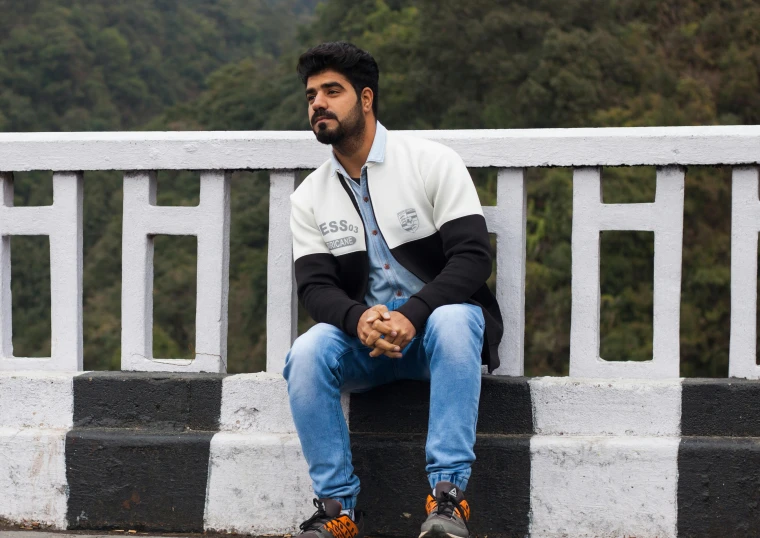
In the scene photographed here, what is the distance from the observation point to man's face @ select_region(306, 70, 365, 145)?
9.35 ft

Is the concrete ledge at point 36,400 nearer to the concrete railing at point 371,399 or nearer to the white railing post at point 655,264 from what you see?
the concrete railing at point 371,399

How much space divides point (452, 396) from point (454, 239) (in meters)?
0.39

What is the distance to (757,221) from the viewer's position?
285cm

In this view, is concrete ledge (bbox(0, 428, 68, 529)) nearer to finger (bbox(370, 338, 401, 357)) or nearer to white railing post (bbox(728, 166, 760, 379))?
finger (bbox(370, 338, 401, 357))

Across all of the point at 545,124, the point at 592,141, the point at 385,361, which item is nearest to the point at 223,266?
the point at 385,361

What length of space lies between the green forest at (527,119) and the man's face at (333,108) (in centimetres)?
1451

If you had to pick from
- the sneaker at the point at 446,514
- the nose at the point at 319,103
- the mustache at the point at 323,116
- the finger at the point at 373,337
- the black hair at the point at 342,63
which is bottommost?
the sneaker at the point at 446,514

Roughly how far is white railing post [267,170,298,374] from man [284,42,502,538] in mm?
177

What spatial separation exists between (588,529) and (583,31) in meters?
25.4

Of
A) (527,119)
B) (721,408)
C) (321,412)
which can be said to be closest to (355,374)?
(321,412)

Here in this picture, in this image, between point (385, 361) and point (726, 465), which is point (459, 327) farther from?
point (726, 465)

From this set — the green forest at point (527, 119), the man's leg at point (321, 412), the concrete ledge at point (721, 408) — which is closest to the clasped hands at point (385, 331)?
the man's leg at point (321, 412)

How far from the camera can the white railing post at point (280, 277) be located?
3.08 m

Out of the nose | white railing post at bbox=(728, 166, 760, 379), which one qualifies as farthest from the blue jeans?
white railing post at bbox=(728, 166, 760, 379)
